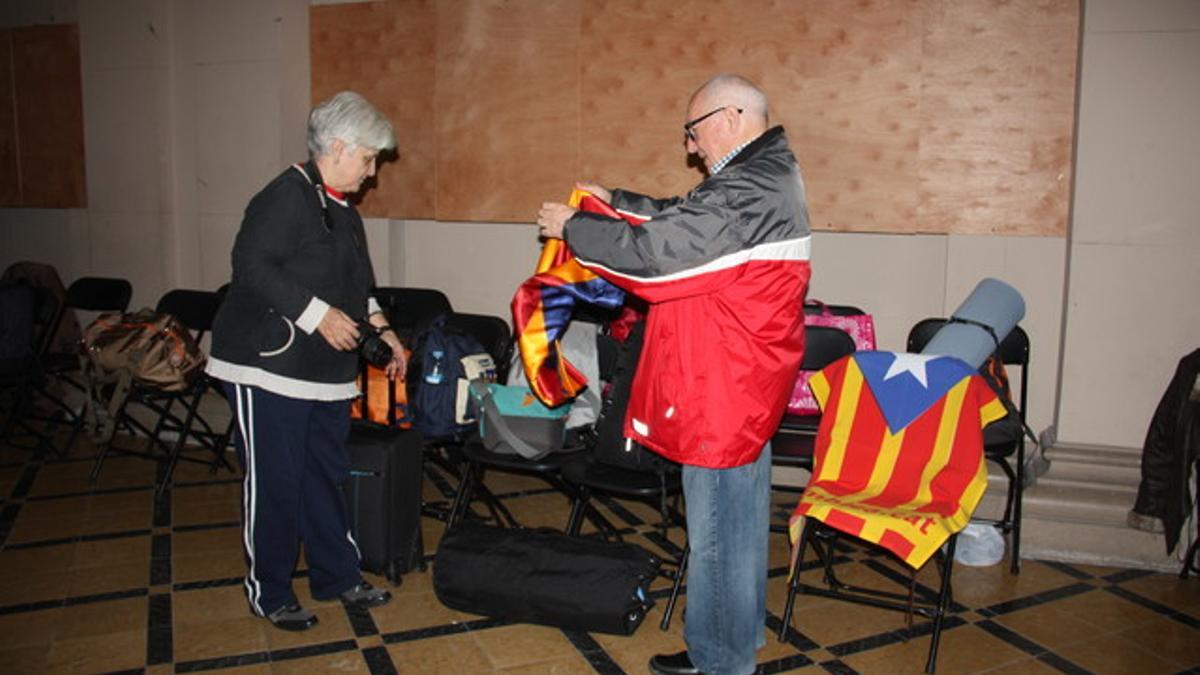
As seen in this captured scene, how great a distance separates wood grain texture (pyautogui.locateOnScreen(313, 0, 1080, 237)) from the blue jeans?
2189 millimetres

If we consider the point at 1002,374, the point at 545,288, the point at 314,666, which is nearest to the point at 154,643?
the point at 314,666

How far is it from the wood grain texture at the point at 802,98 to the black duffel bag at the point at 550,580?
2.14 meters

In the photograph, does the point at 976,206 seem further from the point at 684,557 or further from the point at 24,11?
the point at 24,11

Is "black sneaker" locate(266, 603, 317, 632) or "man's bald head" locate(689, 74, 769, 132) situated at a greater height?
"man's bald head" locate(689, 74, 769, 132)

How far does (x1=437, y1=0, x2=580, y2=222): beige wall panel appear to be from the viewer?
4828 millimetres

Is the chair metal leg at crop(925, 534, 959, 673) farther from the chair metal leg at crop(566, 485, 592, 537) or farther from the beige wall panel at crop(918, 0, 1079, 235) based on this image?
the beige wall panel at crop(918, 0, 1079, 235)

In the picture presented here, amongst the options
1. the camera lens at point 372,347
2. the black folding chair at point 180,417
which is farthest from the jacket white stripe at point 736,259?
A: the black folding chair at point 180,417

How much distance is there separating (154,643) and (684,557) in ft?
5.76

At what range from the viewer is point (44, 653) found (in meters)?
2.84

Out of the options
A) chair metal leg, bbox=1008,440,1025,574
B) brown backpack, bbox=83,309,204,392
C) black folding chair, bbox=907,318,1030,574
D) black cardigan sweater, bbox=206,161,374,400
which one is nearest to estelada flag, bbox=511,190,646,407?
black cardigan sweater, bbox=206,161,374,400

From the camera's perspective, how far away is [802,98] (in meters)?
4.36

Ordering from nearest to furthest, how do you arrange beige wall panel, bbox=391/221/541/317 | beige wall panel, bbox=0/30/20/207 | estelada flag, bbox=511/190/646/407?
estelada flag, bbox=511/190/646/407 < beige wall panel, bbox=391/221/541/317 < beige wall panel, bbox=0/30/20/207

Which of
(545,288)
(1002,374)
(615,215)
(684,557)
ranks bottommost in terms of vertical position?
(684,557)

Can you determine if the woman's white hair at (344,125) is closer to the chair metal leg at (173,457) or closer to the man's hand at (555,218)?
the man's hand at (555,218)
